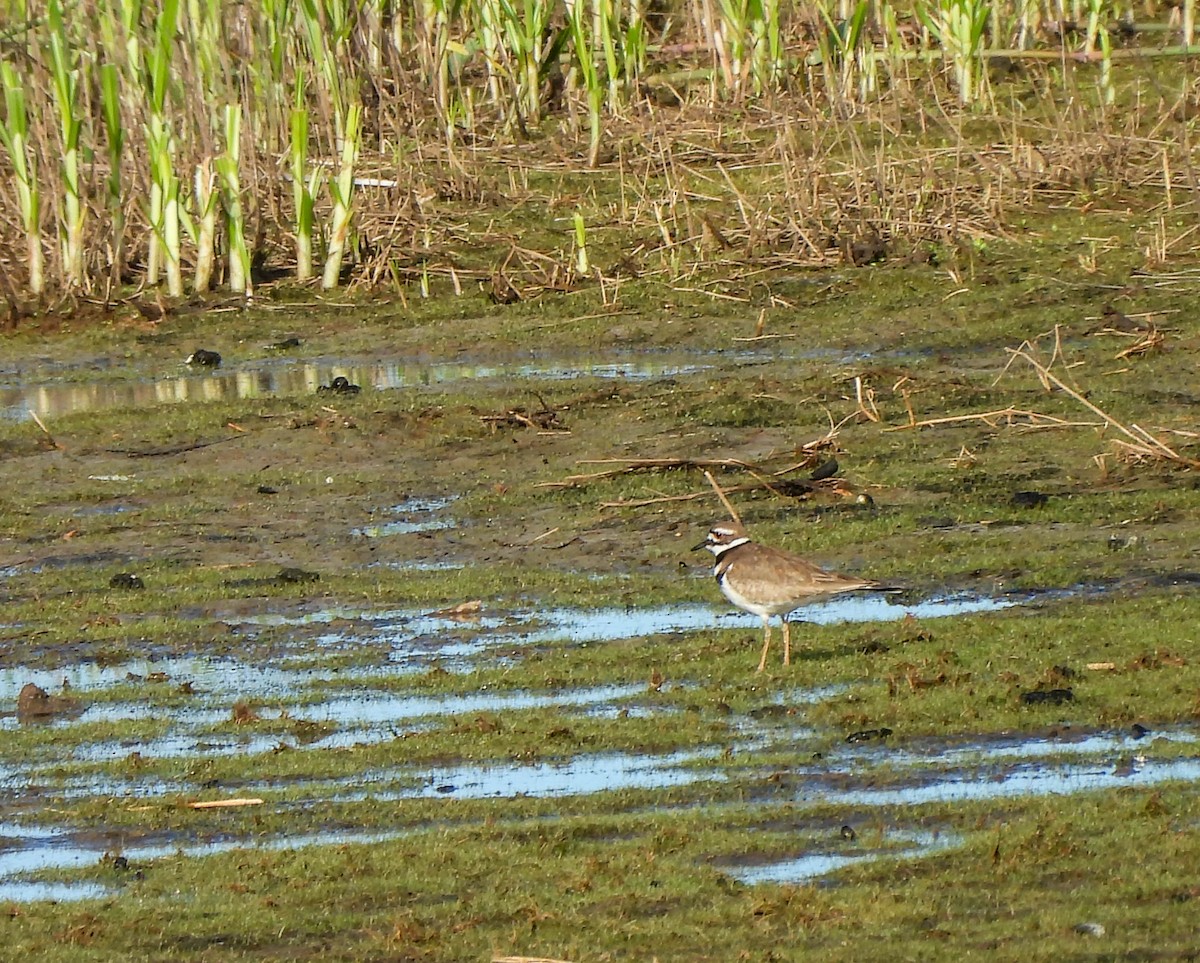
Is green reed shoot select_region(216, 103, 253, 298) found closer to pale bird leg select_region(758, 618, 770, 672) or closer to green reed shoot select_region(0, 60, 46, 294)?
green reed shoot select_region(0, 60, 46, 294)

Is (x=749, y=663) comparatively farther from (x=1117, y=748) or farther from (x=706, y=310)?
(x=706, y=310)

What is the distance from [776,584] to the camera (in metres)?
7.88

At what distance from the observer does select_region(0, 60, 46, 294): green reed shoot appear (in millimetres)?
14438

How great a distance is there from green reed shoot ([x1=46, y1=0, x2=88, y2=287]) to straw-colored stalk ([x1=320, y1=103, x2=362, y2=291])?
1686mm

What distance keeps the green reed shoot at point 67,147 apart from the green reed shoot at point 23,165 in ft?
0.63

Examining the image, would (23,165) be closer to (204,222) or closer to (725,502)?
(204,222)

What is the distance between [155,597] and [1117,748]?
445 centimetres

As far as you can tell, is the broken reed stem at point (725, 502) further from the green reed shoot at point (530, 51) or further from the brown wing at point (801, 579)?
the green reed shoot at point (530, 51)

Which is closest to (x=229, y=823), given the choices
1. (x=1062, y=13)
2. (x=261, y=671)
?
(x=261, y=671)

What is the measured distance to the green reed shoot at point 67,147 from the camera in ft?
47.1

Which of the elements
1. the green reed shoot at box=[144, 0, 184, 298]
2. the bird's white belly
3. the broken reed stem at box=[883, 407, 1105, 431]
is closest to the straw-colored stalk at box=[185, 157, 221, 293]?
the green reed shoot at box=[144, 0, 184, 298]

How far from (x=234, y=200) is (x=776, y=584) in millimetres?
7928

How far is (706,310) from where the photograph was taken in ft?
47.2

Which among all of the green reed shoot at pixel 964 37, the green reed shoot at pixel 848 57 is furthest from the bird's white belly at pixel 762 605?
the green reed shoot at pixel 964 37
